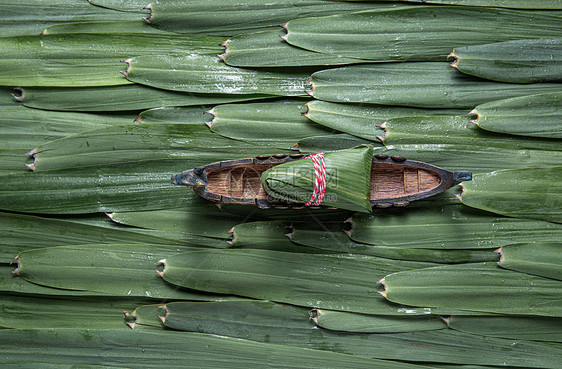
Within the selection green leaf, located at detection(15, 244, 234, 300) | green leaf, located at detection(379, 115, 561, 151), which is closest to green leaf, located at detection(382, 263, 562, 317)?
green leaf, located at detection(379, 115, 561, 151)

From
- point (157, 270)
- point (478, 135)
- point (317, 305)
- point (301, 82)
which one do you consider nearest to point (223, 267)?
point (157, 270)

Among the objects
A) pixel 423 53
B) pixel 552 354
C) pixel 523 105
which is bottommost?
pixel 552 354

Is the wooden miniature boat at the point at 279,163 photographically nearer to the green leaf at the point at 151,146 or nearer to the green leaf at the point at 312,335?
the green leaf at the point at 151,146

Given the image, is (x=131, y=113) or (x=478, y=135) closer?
(x=478, y=135)

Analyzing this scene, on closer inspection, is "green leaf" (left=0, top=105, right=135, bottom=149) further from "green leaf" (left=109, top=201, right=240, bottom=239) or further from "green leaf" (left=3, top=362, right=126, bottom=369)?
"green leaf" (left=3, top=362, right=126, bottom=369)

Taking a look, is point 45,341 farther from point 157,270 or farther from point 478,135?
point 478,135

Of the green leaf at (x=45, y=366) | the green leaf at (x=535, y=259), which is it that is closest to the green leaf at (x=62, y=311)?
the green leaf at (x=45, y=366)

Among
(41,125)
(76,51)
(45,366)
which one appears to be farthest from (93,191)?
(45,366)
